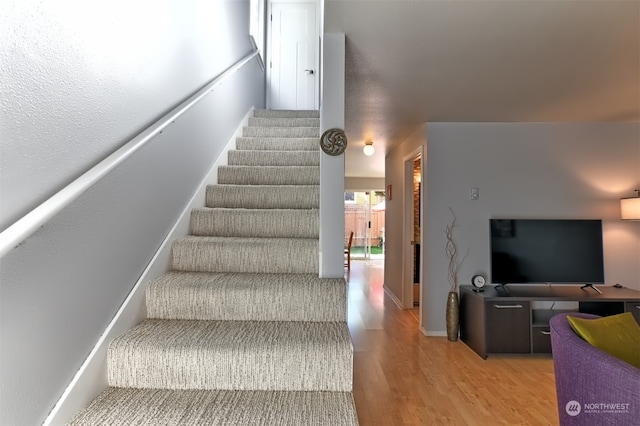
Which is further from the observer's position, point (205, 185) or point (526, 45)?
point (205, 185)

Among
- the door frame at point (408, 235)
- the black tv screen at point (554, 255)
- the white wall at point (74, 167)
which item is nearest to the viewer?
the white wall at point (74, 167)

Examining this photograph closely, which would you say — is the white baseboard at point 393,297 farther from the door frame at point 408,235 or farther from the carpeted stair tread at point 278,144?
the carpeted stair tread at point 278,144

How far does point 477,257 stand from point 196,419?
331 cm

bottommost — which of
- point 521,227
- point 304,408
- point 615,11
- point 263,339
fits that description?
point 304,408

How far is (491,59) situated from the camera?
2.18 meters

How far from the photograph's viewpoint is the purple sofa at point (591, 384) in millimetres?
1225

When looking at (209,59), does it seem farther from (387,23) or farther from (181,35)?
Result: (387,23)

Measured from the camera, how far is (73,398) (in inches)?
45.1

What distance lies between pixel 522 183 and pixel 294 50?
3572 millimetres

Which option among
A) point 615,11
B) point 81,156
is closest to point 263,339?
point 81,156

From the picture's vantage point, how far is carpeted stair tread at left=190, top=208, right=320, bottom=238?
7.16ft

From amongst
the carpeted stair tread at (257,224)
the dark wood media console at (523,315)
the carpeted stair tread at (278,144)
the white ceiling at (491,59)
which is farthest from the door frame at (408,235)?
the carpeted stair tread at (257,224)

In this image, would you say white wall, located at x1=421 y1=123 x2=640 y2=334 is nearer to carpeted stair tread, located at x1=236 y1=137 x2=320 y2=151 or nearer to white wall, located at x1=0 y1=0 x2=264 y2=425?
carpeted stair tread, located at x1=236 y1=137 x2=320 y2=151

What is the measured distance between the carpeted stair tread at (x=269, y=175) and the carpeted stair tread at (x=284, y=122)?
1.09 meters
